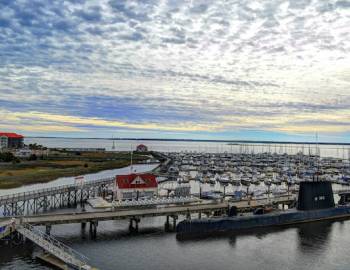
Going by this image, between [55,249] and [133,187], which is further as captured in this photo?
[133,187]

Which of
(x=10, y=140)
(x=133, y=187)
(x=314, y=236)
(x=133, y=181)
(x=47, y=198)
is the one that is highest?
(x=10, y=140)

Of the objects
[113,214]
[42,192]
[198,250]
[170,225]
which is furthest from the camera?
[42,192]

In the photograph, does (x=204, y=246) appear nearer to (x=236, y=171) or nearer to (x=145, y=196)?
(x=145, y=196)

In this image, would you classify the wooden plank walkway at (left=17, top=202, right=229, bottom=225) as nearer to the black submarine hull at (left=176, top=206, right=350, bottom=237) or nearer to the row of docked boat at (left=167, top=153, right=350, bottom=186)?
the black submarine hull at (left=176, top=206, right=350, bottom=237)

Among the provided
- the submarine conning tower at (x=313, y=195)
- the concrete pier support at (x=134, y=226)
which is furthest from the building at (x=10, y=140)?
the submarine conning tower at (x=313, y=195)

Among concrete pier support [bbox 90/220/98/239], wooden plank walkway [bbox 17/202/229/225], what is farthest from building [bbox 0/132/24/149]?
concrete pier support [bbox 90/220/98/239]

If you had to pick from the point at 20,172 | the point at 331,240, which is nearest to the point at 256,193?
the point at 331,240

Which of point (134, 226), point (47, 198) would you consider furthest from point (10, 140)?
point (134, 226)

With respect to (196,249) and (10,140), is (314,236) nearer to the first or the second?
(196,249)
